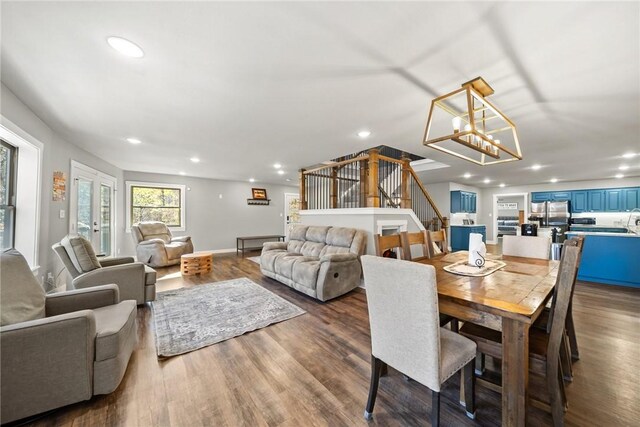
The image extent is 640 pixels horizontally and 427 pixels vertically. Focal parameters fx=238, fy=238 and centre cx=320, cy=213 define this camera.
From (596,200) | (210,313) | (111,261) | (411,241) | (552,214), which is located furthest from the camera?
(552,214)

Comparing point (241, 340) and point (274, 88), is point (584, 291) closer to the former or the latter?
point (241, 340)

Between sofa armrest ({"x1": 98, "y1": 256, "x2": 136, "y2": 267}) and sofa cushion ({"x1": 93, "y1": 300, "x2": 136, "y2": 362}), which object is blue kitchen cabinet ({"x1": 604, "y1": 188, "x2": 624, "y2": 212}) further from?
sofa armrest ({"x1": 98, "y1": 256, "x2": 136, "y2": 267})

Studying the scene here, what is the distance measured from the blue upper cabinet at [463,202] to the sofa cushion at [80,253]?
29.3 ft

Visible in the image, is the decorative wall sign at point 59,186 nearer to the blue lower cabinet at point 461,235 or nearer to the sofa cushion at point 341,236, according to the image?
the sofa cushion at point 341,236

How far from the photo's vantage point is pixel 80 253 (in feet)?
8.95

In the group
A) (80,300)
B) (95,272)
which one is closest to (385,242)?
(80,300)

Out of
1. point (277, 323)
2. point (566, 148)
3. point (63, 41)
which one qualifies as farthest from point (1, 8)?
point (566, 148)

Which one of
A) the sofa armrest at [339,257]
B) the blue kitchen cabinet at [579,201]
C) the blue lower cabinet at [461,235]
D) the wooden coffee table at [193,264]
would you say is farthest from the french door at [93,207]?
the blue kitchen cabinet at [579,201]

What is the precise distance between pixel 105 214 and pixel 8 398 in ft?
16.9

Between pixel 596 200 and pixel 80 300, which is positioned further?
pixel 596 200

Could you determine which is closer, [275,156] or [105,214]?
[275,156]

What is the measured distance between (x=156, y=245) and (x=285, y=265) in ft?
11.1

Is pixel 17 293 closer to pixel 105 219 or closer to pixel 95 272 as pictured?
pixel 95 272

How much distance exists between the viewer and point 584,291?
3811 mm
